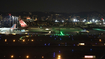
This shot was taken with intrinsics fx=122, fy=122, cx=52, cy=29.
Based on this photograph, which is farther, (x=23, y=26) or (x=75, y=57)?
(x=23, y=26)

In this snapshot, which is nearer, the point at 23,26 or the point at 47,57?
the point at 47,57

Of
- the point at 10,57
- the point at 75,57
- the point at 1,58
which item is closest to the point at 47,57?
the point at 75,57

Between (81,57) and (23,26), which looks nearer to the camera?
(81,57)

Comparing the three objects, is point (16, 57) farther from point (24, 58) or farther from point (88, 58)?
point (88, 58)

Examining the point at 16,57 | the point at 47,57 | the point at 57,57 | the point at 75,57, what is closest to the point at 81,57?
the point at 75,57

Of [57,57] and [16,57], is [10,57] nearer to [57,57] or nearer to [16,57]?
[16,57]

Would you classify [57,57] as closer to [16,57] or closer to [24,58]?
[24,58]

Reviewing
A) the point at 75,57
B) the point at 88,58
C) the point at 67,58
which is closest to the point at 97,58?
the point at 88,58
